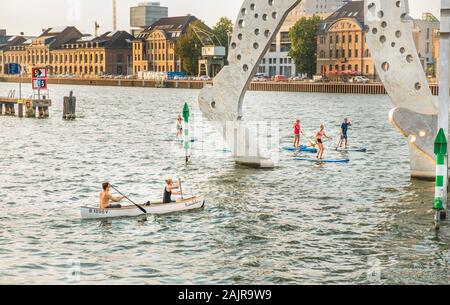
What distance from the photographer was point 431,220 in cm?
2731

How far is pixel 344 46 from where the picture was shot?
17938 cm

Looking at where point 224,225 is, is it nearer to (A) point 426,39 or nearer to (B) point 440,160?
(B) point 440,160

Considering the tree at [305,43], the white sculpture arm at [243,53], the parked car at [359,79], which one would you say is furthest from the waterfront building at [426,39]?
the white sculpture arm at [243,53]

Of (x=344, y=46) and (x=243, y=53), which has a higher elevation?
(x=344, y=46)

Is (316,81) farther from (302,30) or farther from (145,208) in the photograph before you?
(145,208)

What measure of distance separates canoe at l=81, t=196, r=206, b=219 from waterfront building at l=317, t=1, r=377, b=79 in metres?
146

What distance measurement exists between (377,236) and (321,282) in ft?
17.8

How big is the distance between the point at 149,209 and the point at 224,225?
293 cm

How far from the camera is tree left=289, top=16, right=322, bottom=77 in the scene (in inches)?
7387

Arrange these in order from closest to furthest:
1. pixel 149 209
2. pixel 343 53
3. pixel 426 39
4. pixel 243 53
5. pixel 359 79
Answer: pixel 149 209 → pixel 243 53 → pixel 359 79 → pixel 426 39 → pixel 343 53

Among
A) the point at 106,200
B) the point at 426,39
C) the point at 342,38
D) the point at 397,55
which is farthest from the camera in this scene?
the point at 342,38

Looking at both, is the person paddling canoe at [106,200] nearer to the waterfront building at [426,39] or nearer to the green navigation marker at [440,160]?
the green navigation marker at [440,160]

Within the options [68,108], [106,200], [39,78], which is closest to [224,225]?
[106,200]
